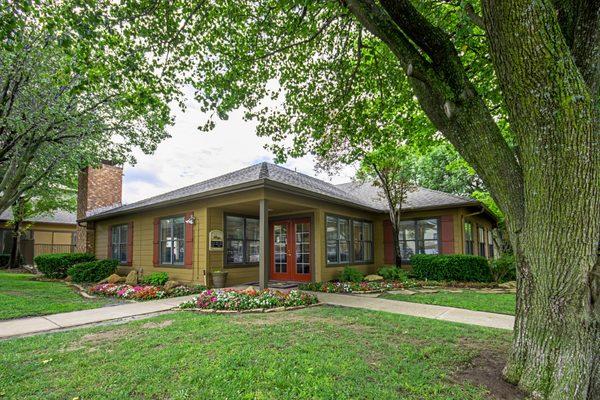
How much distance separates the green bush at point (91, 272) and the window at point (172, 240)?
7.98 feet

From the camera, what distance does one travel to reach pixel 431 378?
3.08 metres

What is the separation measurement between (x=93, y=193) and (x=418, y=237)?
14.0 m

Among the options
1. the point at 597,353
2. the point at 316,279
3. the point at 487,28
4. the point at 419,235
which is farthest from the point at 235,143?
the point at 597,353

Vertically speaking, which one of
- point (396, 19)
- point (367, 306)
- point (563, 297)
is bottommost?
point (367, 306)

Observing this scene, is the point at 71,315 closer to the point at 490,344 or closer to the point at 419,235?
the point at 490,344

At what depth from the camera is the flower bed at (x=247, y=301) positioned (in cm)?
636

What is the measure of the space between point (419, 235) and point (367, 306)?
235 inches

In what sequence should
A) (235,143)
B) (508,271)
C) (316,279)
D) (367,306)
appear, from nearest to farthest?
(367,306)
(316,279)
(508,271)
(235,143)

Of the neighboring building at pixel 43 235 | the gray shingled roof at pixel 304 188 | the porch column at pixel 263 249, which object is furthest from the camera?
the neighboring building at pixel 43 235

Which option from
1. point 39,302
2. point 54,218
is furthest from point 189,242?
point 54,218

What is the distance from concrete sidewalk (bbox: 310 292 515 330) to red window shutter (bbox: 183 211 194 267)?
400 centimetres

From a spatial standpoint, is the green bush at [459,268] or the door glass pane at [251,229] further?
the door glass pane at [251,229]

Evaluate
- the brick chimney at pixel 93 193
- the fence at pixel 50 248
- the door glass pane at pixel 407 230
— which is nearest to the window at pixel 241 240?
the door glass pane at pixel 407 230

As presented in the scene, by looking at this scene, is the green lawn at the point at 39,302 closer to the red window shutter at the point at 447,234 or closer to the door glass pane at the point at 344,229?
the door glass pane at the point at 344,229
